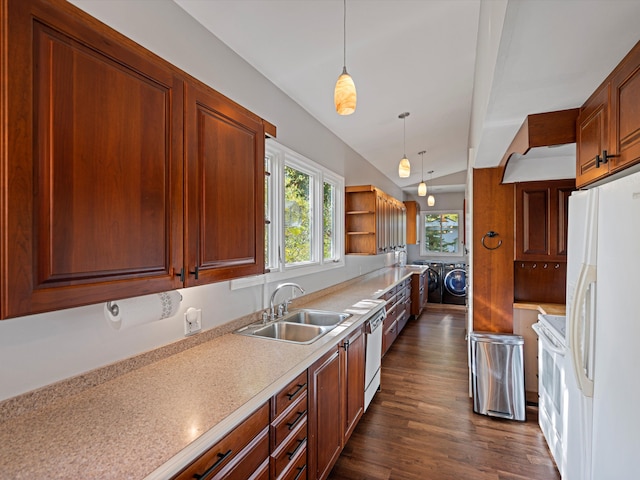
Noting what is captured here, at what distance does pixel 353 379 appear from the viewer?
2.30 metres

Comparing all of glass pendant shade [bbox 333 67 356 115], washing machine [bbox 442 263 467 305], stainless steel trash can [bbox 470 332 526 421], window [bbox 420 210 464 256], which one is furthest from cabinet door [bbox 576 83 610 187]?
window [bbox 420 210 464 256]

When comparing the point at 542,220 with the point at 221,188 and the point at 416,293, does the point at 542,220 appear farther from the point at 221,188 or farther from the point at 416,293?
the point at 416,293

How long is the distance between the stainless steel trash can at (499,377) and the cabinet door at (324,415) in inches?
54.7

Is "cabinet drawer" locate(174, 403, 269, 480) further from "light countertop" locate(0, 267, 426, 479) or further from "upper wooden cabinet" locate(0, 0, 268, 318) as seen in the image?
"upper wooden cabinet" locate(0, 0, 268, 318)

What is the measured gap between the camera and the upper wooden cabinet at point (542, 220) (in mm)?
2760

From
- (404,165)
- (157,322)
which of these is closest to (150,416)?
(157,322)

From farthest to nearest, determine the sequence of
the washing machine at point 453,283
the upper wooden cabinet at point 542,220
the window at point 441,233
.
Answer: the window at point 441,233 → the washing machine at point 453,283 → the upper wooden cabinet at point 542,220

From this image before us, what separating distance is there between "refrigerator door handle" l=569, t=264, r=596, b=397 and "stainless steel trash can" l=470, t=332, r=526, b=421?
1.28 metres

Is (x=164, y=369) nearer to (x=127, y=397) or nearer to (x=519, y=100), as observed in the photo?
(x=127, y=397)

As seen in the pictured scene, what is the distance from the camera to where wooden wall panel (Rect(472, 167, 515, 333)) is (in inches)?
115

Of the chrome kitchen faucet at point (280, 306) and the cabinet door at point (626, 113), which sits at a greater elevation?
the cabinet door at point (626, 113)

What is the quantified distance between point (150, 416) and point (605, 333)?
5.58ft

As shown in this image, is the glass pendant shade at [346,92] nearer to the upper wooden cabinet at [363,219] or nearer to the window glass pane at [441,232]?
the upper wooden cabinet at [363,219]

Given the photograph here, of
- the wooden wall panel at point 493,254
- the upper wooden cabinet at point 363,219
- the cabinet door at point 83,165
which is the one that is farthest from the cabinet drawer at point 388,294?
the cabinet door at point 83,165
